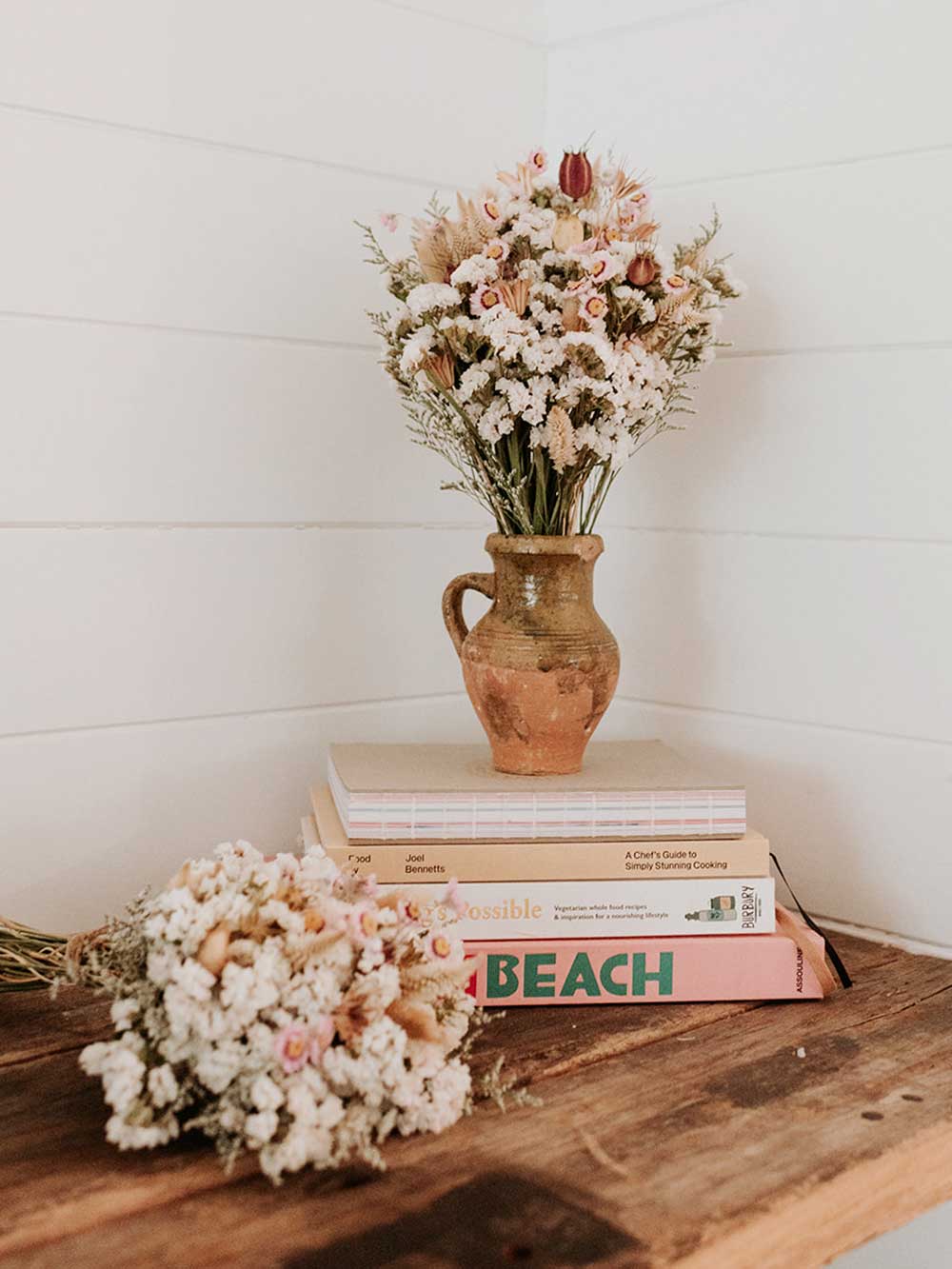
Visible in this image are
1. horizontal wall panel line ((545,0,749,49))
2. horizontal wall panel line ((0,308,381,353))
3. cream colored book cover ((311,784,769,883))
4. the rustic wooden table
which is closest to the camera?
the rustic wooden table

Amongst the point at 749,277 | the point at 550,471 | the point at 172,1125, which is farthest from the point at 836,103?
the point at 172,1125

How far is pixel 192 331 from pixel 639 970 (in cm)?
72

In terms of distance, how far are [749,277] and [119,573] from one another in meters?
0.70

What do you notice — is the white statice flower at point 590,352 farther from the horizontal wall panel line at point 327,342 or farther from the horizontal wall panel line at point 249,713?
the horizontal wall panel line at point 249,713

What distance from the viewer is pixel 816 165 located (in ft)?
4.60

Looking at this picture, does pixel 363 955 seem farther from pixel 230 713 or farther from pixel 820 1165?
pixel 230 713

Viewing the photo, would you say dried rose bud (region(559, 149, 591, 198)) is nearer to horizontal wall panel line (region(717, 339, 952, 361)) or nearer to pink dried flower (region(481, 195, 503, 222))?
pink dried flower (region(481, 195, 503, 222))

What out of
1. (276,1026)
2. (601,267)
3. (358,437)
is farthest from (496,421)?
(276,1026)

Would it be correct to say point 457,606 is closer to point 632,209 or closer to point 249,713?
point 249,713

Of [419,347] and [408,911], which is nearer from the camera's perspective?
[408,911]

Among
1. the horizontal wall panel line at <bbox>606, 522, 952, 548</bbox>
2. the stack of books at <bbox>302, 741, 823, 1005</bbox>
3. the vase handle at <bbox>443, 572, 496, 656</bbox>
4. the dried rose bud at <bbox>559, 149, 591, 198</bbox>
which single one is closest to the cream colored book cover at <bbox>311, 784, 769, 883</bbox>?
the stack of books at <bbox>302, 741, 823, 1005</bbox>

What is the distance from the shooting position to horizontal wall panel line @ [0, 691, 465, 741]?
130cm

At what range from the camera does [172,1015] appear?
34.0 inches

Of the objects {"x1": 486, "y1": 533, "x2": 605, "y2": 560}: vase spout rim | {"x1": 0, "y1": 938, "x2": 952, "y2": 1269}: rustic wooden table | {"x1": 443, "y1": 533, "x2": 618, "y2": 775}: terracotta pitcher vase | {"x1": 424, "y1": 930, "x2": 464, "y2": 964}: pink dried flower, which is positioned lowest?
{"x1": 0, "y1": 938, "x2": 952, "y2": 1269}: rustic wooden table
